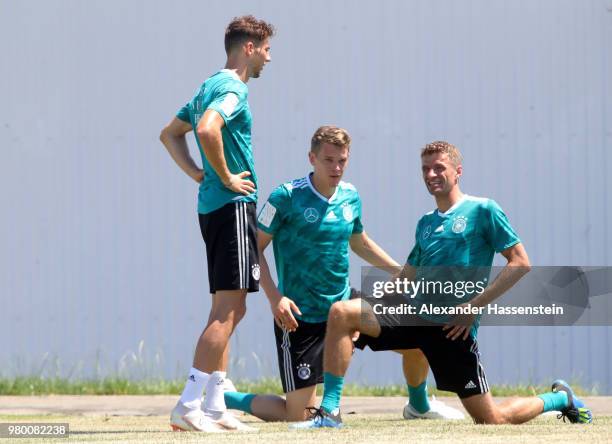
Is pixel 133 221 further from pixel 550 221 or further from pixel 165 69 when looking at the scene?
pixel 550 221

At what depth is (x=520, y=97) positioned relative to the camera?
30.0 ft

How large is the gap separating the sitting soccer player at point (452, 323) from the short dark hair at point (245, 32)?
1.01m

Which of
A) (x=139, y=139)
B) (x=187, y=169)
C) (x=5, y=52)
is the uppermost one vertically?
(x=5, y=52)

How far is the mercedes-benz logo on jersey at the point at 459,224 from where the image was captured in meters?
6.10

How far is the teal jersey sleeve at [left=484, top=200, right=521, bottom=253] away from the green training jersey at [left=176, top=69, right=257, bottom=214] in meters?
1.13

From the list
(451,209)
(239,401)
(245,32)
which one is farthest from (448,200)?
(239,401)

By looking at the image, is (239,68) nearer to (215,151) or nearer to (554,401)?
(215,151)

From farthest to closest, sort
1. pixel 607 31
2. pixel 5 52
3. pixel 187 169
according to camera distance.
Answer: pixel 5 52 → pixel 607 31 → pixel 187 169

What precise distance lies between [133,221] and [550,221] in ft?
10.1

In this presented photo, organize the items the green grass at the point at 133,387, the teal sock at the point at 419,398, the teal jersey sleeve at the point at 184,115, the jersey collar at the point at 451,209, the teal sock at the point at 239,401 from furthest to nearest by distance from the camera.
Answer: the green grass at the point at 133,387, the teal sock at the point at 239,401, the teal sock at the point at 419,398, the teal jersey sleeve at the point at 184,115, the jersey collar at the point at 451,209

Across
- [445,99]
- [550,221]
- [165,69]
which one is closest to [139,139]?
[165,69]

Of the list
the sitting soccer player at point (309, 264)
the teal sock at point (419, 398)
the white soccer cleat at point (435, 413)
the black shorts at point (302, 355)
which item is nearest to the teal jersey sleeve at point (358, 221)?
the sitting soccer player at point (309, 264)

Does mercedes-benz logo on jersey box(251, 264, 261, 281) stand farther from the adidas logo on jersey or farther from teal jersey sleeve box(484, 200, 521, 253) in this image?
teal jersey sleeve box(484, 200, 521, 253)

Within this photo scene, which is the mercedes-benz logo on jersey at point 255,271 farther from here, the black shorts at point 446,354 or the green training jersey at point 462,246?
the green training jersey at point 462,246
